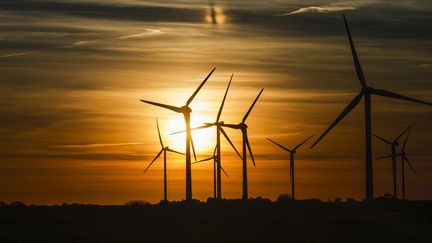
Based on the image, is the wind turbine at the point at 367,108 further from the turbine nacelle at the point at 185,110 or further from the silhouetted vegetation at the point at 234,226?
the turbine nacelle at the point at 185,110

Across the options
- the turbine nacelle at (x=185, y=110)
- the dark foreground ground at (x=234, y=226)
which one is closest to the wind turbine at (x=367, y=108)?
the dark foreground ground at (x=234, y=226)

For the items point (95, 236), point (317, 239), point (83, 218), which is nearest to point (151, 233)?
point (95, 236)

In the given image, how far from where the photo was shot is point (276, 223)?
130875 millimetres

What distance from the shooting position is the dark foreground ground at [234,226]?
4213 inches

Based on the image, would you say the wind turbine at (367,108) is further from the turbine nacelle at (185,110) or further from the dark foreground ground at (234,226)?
the turbine nacelle at (185,110)

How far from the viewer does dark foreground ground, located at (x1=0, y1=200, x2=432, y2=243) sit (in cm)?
10700

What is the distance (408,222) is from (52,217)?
54.8 m

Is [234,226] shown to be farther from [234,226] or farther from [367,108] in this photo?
[367,108]

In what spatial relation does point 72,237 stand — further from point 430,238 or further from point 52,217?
point 52,217

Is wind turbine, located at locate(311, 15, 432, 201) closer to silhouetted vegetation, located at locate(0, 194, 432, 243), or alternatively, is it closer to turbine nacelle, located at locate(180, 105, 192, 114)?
silhouetted vegetation, located at locate(0, 194, 432, 243)

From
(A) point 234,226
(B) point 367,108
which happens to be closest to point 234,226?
(A) point 234,226

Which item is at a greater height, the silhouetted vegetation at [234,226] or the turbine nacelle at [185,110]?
the turbine nacelle at [185,110]

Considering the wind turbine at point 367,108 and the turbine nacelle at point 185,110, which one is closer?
the wind turbine at point 367,108

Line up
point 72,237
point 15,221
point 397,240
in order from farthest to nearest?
point 15,221 < point 72,237 < point 397,240
